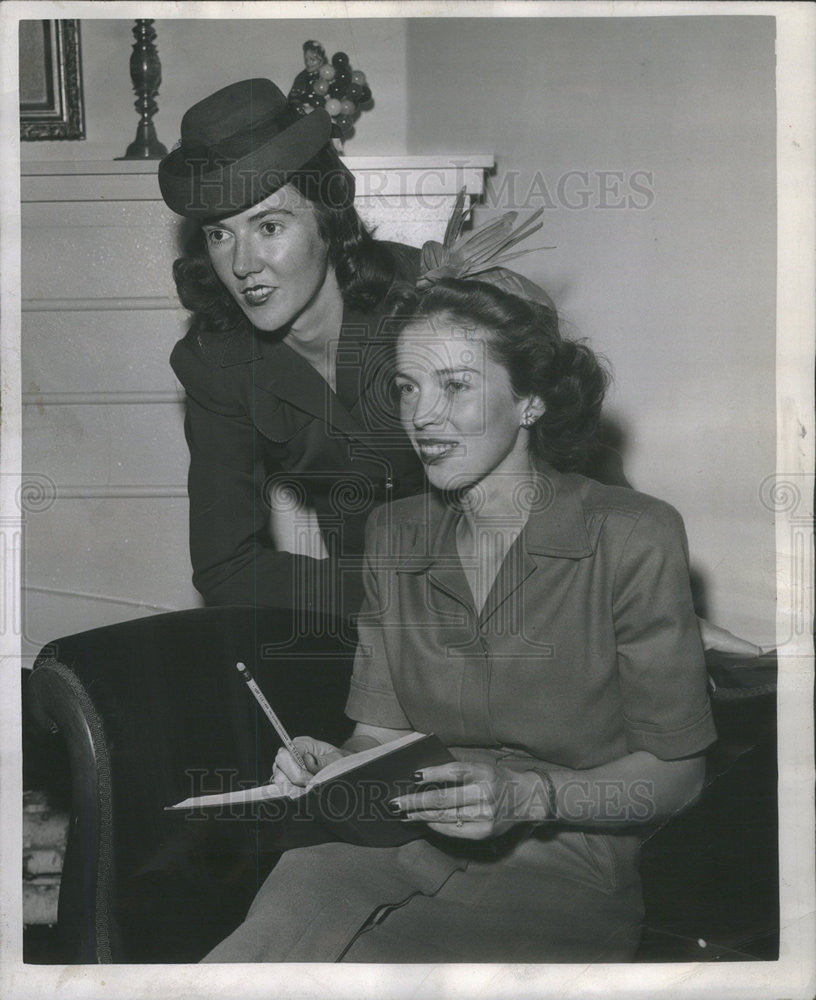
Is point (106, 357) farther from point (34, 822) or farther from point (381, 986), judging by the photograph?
point (381, 986)

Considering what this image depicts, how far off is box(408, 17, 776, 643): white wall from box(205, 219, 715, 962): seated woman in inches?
2.9

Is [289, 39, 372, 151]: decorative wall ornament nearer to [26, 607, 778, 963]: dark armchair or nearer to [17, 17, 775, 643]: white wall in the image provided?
[17, 17, 775, 643]: white wall

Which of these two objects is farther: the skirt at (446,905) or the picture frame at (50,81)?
the picture frame at (50,81)

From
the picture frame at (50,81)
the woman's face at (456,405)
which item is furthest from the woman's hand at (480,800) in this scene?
the picture frame at (50,81)

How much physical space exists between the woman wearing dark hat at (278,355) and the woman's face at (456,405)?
0.13 feet

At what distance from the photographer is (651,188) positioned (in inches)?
53.6

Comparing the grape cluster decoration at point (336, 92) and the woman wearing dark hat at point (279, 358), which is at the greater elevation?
the grape cluster decoration at point (336, 92)

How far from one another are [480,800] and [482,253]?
2.51ft

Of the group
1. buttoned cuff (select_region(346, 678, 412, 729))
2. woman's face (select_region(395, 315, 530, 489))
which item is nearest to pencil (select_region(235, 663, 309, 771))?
buttoned cuff (select_region(346, 678, 412, 729))

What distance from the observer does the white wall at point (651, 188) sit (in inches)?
53.1

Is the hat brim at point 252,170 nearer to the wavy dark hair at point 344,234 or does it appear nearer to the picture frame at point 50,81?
the wavy dark hair at point 344,234

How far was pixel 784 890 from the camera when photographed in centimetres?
141

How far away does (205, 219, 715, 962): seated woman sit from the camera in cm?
129

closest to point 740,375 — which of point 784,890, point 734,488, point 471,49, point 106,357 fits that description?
point 734,488
